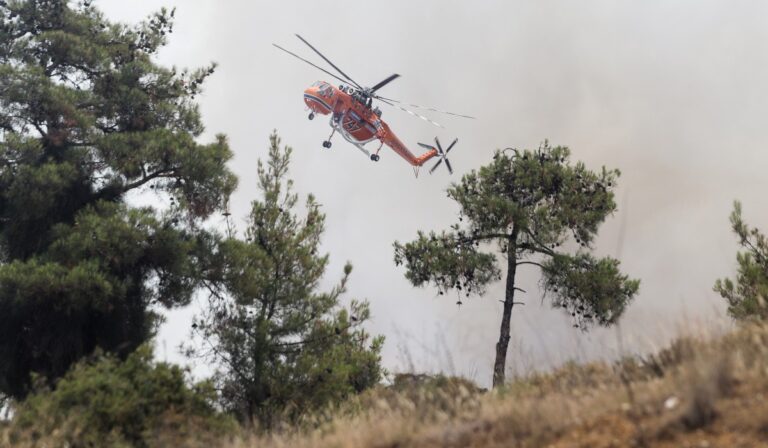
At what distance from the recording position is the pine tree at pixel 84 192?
15.8 meters

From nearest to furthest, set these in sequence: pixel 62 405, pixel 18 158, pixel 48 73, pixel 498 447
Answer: pixel 498 447, pixel 62 405, pixel 18 158, pixel 48 73

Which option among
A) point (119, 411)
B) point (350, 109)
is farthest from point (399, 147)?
point (119, 411)

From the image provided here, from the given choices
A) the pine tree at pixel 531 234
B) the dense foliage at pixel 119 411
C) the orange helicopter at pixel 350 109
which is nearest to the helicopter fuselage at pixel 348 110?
the orange helicopter at pixel 350 109

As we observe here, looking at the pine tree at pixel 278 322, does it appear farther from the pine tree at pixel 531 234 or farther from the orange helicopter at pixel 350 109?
the orange helicopter at pixel 350 109

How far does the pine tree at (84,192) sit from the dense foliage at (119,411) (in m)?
5.93

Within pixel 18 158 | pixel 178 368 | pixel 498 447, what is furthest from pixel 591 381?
pixel 18 158

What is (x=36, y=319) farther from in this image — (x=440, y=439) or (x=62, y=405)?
(x=440, y=439)

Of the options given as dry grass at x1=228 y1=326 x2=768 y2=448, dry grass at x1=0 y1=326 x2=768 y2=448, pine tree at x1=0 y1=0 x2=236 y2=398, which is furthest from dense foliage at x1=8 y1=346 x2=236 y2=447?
pine tree at x1=0 y1=0 x2=236 y2=398

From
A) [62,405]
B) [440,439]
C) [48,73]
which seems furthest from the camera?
[48,73]

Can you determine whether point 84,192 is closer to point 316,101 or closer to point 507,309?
point 507,309

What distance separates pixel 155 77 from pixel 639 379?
18.6 meters

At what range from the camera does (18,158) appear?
17.6 meters

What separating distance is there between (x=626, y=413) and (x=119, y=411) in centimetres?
666

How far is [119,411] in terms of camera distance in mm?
9062
